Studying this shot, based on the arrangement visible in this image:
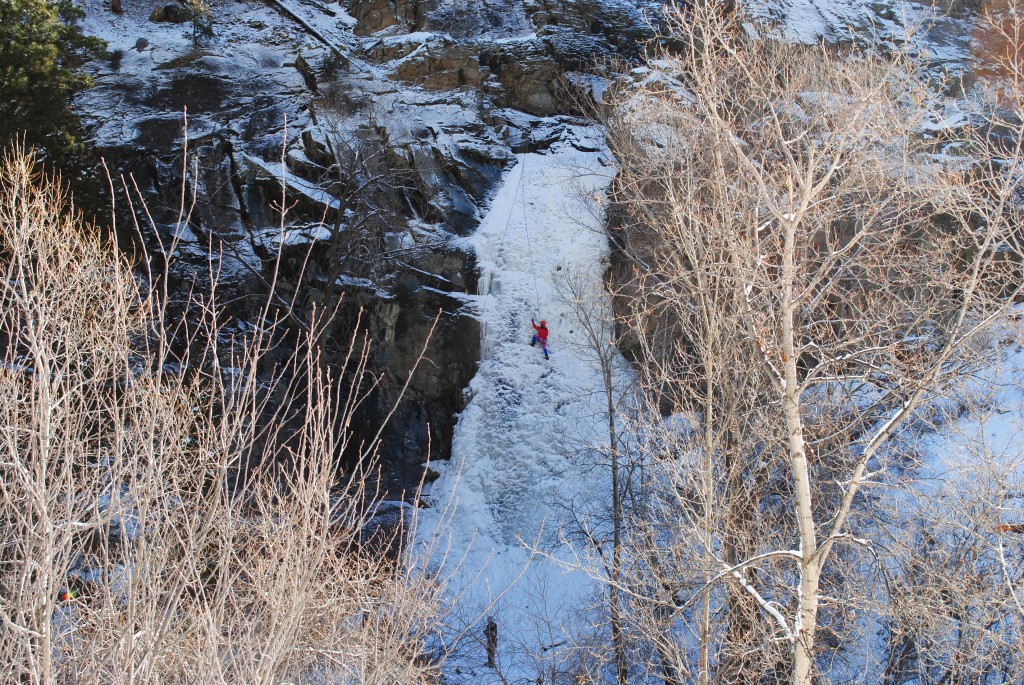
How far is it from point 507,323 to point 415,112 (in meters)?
7.69

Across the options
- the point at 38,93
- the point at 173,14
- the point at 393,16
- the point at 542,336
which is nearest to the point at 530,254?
the point at 542,336

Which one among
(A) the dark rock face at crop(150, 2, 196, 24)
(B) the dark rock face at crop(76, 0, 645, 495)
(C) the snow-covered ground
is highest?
(A) the dark rock face at crop(150, 2, 196, 24)

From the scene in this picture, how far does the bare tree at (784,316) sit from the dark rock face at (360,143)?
552 centimetres

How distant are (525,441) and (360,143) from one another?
875 centimetres

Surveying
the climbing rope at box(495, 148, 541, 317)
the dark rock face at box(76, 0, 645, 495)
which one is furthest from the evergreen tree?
the climbing rope at box(495, 148, 541, 317)

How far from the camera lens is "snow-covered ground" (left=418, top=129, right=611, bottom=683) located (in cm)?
1256

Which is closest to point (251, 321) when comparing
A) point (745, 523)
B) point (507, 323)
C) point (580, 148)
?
point (507, 323)

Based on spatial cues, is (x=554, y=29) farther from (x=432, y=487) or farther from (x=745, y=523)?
(x=745, y=523)

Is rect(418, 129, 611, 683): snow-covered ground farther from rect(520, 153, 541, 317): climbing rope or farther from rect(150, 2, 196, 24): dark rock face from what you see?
rect(150, 2, 196, 24): dark rock face

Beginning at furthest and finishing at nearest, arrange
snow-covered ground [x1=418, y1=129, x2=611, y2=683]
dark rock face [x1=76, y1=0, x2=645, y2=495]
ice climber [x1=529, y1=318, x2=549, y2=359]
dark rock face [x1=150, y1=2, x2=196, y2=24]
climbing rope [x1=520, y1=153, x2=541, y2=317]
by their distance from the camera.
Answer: dark rock face [x1=150, y1=2, x2=196, y2=24], climbing rope [x1=520, y1=153, x2=541, y2=317], dark rock face [x1=76, y1=0, x2=645, y2=495], ice climber [x1=529, y1=318, x2=549, y2=359], snow-covered ground [x1=418, y1=129, x2=611, y2=683]

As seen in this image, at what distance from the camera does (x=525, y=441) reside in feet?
51.4

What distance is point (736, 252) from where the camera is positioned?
5.52 m

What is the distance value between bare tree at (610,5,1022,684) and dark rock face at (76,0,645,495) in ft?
18.1

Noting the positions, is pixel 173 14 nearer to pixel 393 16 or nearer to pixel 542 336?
pixel 393 16
